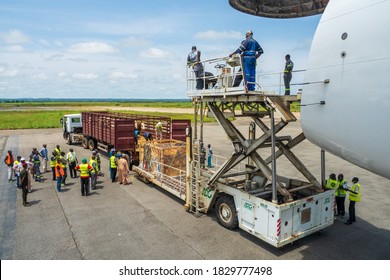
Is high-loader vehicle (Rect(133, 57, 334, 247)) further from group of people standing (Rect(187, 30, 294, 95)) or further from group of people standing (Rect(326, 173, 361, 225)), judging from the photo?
group of people standing (Rect(326, 173, 361, 225))

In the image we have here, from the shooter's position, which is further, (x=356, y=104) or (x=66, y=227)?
(x=66, y=227)

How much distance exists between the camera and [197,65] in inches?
398

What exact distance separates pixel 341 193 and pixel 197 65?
6.75 m

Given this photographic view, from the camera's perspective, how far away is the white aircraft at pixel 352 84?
15.8 feet

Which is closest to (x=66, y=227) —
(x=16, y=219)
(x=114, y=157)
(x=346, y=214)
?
(x=16, y=219)

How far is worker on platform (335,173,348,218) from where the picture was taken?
10.2 meters

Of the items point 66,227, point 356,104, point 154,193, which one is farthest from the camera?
point 154,193

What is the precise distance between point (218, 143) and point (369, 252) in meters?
21.9

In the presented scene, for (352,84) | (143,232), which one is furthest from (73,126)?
(352,84)

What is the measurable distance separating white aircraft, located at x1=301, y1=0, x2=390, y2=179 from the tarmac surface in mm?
3959

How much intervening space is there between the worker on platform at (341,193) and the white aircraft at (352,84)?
4930 millimetres

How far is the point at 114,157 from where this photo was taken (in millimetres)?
15102
